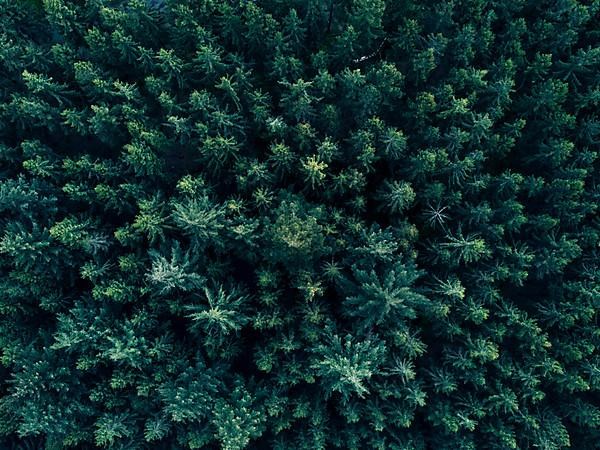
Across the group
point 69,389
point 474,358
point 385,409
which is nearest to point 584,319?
point 474,358

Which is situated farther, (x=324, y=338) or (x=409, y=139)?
(x=409, y=139)

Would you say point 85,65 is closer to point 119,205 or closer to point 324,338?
point 119,205

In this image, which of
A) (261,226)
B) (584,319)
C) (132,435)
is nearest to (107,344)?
(132,435)

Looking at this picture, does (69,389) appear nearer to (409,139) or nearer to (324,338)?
(324,338)

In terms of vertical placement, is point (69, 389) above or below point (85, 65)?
below

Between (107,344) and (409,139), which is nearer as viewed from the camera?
(107,344)

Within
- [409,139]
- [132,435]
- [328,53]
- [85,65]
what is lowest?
[132,435]
